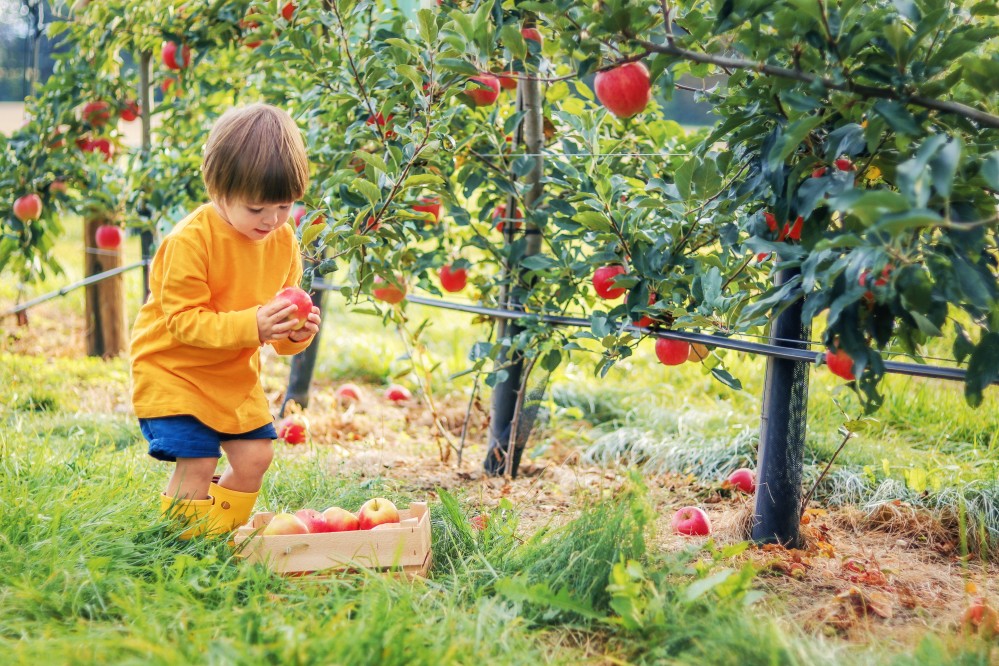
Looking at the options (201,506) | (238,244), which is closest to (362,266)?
(238,244)

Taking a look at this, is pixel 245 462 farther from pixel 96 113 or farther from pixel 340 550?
pixel 96 113

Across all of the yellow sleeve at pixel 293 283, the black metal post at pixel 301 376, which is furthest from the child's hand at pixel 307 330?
the black metal post at pixel 301 376

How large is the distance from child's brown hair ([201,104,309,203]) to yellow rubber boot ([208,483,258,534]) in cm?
73

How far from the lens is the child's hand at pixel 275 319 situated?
6.48 ft

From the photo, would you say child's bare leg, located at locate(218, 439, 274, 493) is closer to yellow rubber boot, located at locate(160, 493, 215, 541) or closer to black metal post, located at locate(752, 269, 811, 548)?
yellow rubber boot, located at locate(160, 493, 215, 541)

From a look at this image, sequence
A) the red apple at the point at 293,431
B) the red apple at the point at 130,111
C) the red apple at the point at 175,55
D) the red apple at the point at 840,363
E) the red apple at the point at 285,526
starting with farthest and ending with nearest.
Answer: the red apple at the point at 130,111 → the red apple at the point at 175,55 → the red apple at the point at 293,431 → the red apple at the point at 285,526 → the red apple at the point at 840,363

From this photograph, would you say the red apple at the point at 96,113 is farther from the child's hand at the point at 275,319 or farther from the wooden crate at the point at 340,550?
the wooden crate at the point at 340,550

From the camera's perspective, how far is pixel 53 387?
4145 mm

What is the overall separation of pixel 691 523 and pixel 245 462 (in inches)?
46.9

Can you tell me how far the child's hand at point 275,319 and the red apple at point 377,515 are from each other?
1.57 ft

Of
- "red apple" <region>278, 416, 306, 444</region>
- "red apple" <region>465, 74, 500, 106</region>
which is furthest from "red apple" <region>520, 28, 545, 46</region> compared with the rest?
"red apple" <region>278, 416, 306, 444</region>

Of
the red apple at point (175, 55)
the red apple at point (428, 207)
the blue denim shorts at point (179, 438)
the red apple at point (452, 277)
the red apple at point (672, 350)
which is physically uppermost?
the red apple at point (175, 55)

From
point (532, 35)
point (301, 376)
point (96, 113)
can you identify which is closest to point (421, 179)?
point (532, 35)

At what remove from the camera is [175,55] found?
385 centimetres
